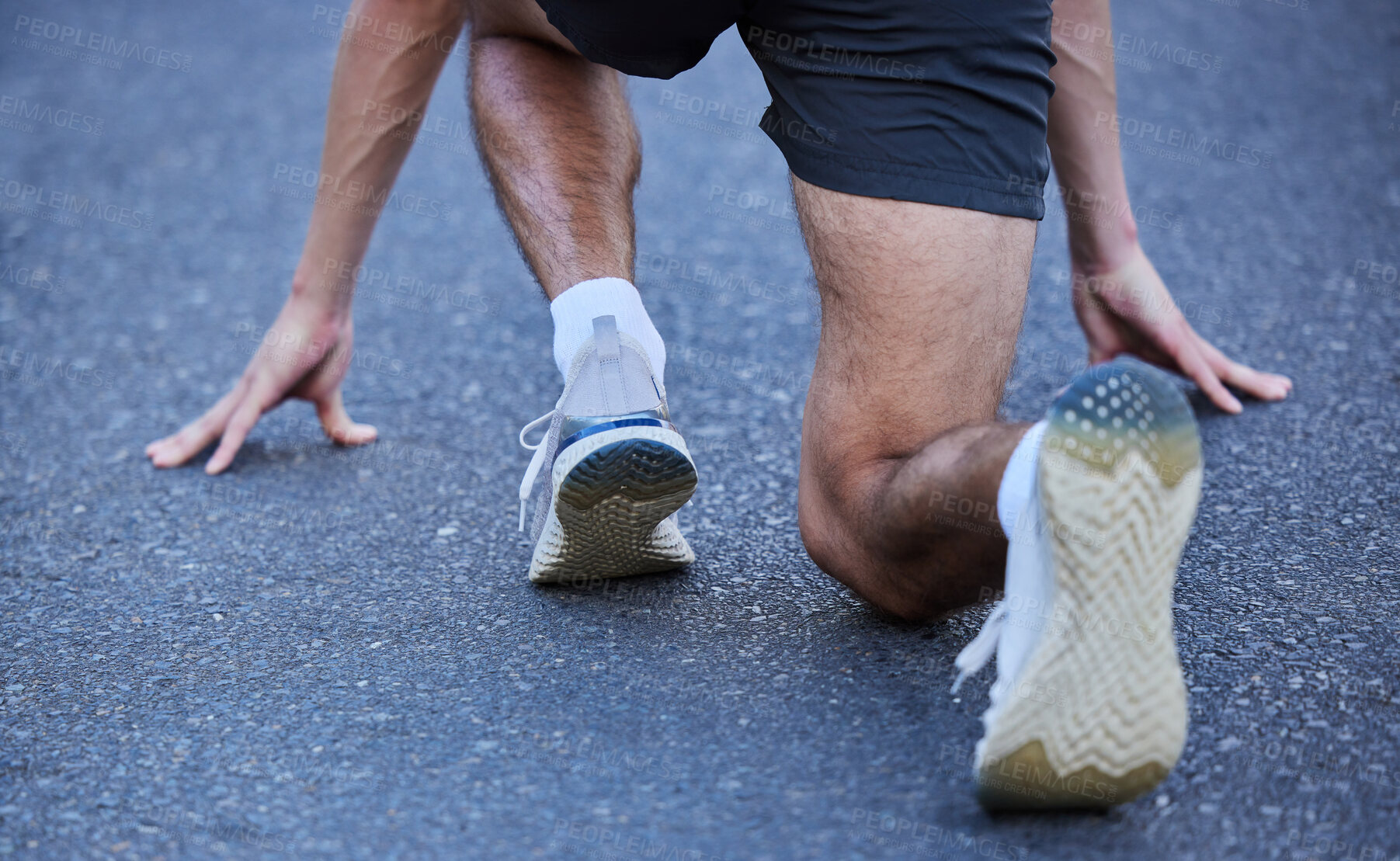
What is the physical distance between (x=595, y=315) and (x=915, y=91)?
18.8 inches

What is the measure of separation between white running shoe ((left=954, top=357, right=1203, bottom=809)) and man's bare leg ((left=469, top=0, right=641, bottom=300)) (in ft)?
2.54

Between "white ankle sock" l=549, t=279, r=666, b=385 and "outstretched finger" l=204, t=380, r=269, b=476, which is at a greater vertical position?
"white ankle sock" l=549, t=279, r=666, b=385

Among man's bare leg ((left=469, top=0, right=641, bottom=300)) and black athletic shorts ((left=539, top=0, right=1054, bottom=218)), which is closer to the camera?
black athletic shorts ((left=539, top=0, right=1054, bottom=218))

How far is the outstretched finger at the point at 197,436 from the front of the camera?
2223 millimetres

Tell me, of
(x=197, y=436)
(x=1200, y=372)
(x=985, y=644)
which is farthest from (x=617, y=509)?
(x=1200, y=372)

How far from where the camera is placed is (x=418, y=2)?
1910 millimetres

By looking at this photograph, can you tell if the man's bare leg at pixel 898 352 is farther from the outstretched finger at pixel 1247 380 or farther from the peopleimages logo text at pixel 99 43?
the peopleimages logo text at pixel 99 43

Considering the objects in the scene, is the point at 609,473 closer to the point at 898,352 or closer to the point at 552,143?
the point at 898,352

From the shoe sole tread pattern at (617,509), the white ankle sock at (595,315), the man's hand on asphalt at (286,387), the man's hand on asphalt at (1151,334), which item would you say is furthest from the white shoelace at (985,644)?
the man's hand on asphalt at (286,387)

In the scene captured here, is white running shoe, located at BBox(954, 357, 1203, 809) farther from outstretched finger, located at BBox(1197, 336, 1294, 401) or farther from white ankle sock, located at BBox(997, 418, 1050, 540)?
outstretched finger, located at BBox(1197, 336, 1294, 401)

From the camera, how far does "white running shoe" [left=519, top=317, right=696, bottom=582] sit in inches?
57.3

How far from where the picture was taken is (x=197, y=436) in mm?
2238

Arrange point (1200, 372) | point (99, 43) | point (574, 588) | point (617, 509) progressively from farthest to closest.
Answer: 1. point (99, 43)
2. point (1200, 372)
3. point (574, 588)
4. point (617, 509)

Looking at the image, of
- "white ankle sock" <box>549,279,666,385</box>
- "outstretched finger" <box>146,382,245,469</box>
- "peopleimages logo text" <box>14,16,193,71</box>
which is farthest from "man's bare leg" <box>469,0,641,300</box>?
"peopleimages logo text" <box>14,16,193,71</box>
